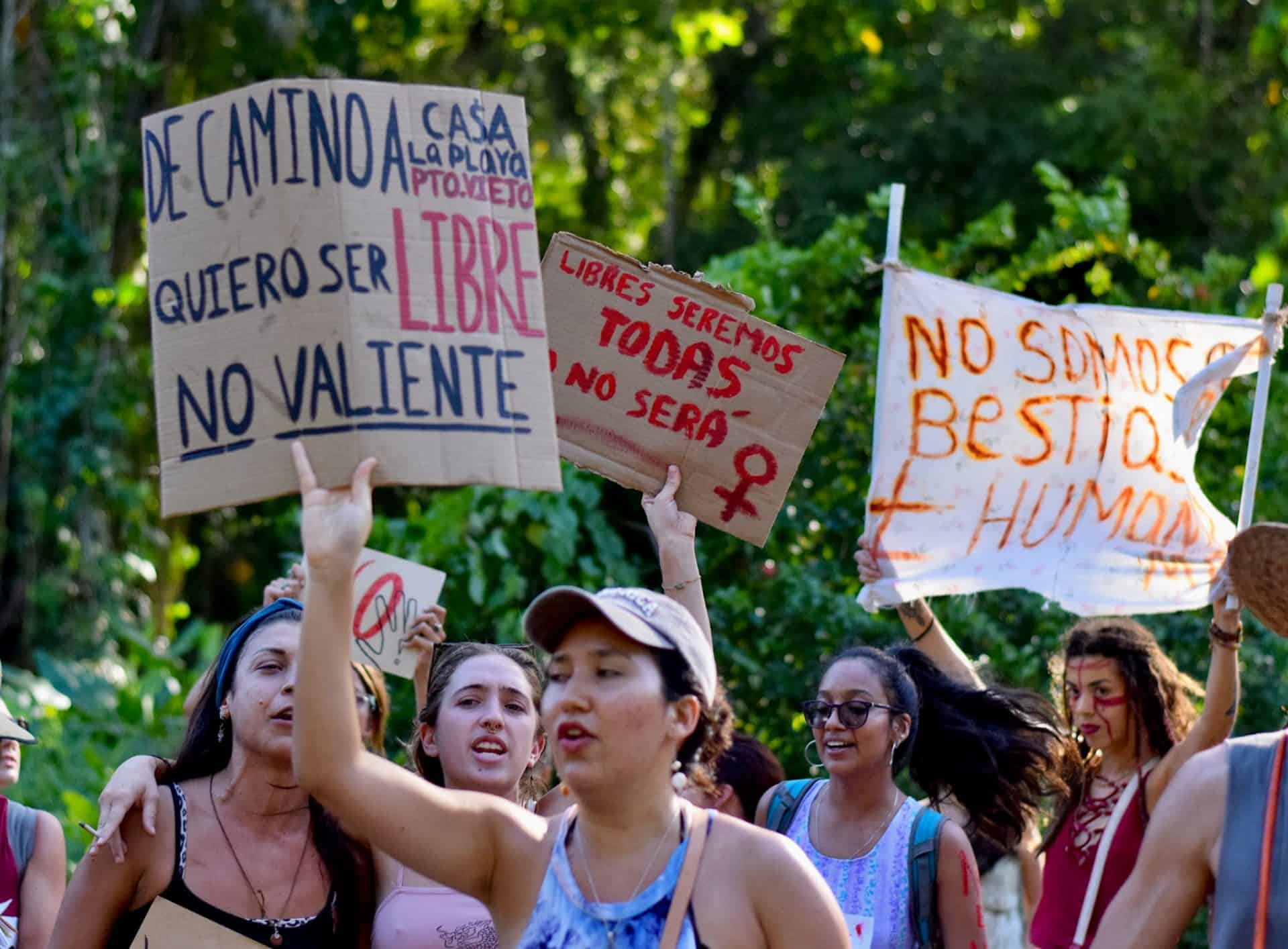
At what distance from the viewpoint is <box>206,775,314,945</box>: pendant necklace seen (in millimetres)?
3721

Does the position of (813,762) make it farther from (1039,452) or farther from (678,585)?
A: (678,585)

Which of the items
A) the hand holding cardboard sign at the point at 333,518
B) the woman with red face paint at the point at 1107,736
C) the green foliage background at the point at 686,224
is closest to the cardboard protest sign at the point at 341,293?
the hand holding cardboard sign at the point at 333,518

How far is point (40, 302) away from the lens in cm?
1284

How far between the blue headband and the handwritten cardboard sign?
203 centimetres

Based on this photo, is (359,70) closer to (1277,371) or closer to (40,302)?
(40,302)

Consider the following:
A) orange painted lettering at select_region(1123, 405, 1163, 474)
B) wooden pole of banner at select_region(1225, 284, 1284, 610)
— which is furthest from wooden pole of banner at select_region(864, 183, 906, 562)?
wooden pole of banner at select_region(1225, 284, 1284, 610)

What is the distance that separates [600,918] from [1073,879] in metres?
2.52

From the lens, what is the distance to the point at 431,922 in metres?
3.81

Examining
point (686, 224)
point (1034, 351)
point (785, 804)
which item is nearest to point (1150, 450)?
point (1034, 351)

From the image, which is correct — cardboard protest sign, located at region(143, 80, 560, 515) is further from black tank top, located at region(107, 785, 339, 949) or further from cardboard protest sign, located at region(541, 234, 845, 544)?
cardboard protest sign, located at region(541, 234, 845, 544)

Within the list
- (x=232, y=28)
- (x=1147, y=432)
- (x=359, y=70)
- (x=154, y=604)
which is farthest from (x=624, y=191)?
(x=1147, y=432)

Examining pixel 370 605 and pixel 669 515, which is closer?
pixel 669 515

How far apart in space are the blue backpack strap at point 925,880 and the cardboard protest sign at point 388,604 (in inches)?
57.3

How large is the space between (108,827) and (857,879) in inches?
69.9
